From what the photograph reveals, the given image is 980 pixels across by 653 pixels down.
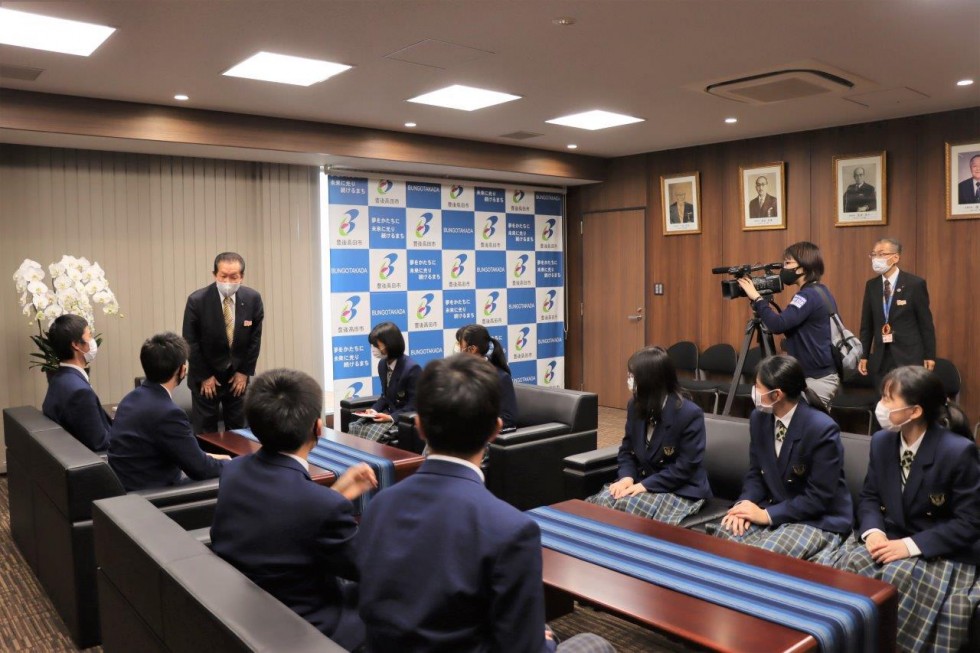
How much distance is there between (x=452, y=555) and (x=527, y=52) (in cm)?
344

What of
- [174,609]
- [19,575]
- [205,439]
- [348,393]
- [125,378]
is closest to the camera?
Result: [174,609]

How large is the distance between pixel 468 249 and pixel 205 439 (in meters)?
4.19

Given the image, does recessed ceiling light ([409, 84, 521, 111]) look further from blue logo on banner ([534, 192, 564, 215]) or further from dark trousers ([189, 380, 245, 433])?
blue logo on banner ([534, 192, 564, 215])

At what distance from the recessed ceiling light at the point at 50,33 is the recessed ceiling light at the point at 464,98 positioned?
207 centimetres

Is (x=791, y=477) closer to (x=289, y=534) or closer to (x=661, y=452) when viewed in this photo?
(x=661, y=452)

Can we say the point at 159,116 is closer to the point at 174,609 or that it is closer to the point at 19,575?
the point at 19,575

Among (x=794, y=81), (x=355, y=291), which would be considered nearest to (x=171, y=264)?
(x=355, y=291)

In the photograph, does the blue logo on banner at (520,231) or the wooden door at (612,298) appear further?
the blue logo on banner at (520,231)

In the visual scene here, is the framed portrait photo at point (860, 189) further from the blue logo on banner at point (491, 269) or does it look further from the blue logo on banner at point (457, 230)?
the blue logo on banner at point (457, 230)

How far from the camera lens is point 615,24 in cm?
368

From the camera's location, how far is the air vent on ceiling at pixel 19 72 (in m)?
4.25

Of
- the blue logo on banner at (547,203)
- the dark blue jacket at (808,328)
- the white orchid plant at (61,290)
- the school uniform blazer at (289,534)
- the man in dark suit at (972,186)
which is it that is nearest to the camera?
the school uniform blazer at (289,534)

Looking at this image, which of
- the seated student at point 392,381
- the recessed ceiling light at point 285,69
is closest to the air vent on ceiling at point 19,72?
the recessed ceiling light at point 285,69

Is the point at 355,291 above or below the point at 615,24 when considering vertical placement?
below
